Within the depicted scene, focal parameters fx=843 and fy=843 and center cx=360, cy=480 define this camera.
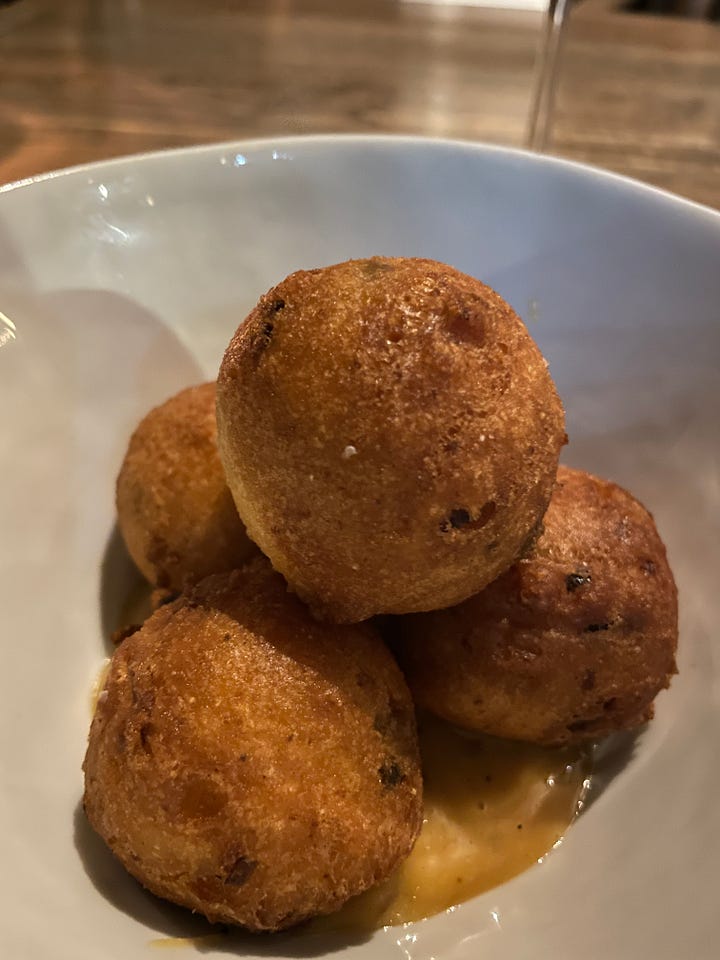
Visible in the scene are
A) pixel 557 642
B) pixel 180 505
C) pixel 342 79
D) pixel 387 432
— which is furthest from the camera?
pixel 342 79

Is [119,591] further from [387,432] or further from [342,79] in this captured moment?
[342,79]

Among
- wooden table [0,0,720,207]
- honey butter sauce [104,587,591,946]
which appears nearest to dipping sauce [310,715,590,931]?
honey butter sauce [104,587,591,946]

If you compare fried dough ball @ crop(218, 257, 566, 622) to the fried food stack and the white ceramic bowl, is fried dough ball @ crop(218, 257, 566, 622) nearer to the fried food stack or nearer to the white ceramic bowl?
the fried food stack

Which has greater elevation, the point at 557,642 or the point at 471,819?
the point at 557,642

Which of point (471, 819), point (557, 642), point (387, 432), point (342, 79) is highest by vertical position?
point (387, 432)

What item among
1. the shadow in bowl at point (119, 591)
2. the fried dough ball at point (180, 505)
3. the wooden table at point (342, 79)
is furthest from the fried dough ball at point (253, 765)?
the wooden table at point (342, 79)

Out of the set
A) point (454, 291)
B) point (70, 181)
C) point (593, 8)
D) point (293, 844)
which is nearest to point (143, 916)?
point (293, 844)

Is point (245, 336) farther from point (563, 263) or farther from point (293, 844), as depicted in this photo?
point (563, 263)

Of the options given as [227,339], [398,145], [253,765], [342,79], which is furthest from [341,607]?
[342,79]

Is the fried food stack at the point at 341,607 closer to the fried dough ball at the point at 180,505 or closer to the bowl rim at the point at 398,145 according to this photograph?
the fried dough ball at the point at 180,505
